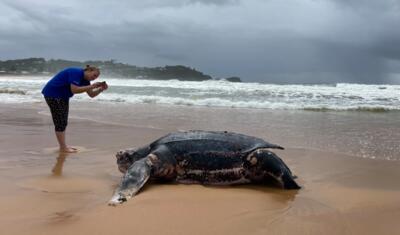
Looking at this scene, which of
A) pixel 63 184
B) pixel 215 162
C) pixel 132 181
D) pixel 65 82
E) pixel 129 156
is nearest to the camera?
pixel 132 181

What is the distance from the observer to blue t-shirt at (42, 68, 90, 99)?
675 cm

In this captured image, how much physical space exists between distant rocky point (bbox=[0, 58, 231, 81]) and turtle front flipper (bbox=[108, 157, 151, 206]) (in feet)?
173

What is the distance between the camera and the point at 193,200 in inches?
151

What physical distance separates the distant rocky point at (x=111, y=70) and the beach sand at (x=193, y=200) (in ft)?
169

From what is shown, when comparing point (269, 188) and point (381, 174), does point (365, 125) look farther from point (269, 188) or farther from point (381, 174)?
point (269, 188)

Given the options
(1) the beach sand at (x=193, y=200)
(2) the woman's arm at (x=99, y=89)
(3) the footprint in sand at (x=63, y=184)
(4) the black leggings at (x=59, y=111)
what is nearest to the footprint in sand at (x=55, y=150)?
(1) the beach sand at (x=193, y=200)

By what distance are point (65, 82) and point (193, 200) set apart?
3.91 m

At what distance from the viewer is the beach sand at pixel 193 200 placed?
3.13 metres

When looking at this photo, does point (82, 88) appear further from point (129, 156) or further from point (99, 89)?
point (129, 156)

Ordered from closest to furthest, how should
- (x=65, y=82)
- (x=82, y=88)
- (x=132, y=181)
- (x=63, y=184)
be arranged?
(x=132, y=181), (x=63, y=184), (x=82, y=88), (x=65, y=82)

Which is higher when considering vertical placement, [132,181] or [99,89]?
[99,89]

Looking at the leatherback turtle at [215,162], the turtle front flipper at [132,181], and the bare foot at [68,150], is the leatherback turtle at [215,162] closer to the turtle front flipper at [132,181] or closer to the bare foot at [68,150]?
the turtle front flipper at [132,181]

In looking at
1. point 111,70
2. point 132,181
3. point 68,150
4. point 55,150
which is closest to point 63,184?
point 132,181

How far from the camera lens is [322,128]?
946cm
